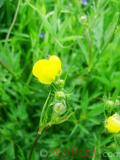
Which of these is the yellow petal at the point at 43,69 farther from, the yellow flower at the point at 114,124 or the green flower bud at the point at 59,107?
the yellow flower at the point at 114,124

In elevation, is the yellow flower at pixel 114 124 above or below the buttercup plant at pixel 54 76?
below

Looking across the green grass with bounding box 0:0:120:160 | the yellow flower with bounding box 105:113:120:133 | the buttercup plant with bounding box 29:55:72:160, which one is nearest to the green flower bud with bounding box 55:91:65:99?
the buttercup plant with bounding box 29:55:72:160

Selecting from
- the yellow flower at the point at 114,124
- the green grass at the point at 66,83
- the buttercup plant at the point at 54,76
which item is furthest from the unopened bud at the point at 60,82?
the green grass at the point at 66,83

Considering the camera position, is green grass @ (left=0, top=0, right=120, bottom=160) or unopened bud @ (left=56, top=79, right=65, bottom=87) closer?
unopened bud @ (left=56, top=79, right=65, bottom=87)

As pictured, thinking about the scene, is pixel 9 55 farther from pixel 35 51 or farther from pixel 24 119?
pixel 24 119

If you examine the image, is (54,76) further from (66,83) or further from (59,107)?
(66,83)

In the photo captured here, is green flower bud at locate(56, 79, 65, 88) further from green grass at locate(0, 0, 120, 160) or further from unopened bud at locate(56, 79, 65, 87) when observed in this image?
green grass at locate(0, 0, 120, 160)

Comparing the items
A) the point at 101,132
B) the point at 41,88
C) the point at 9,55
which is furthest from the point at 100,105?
the point at 9,55

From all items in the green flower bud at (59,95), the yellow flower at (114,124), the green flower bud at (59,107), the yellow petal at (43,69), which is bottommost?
the yellow flower at (114,124)
